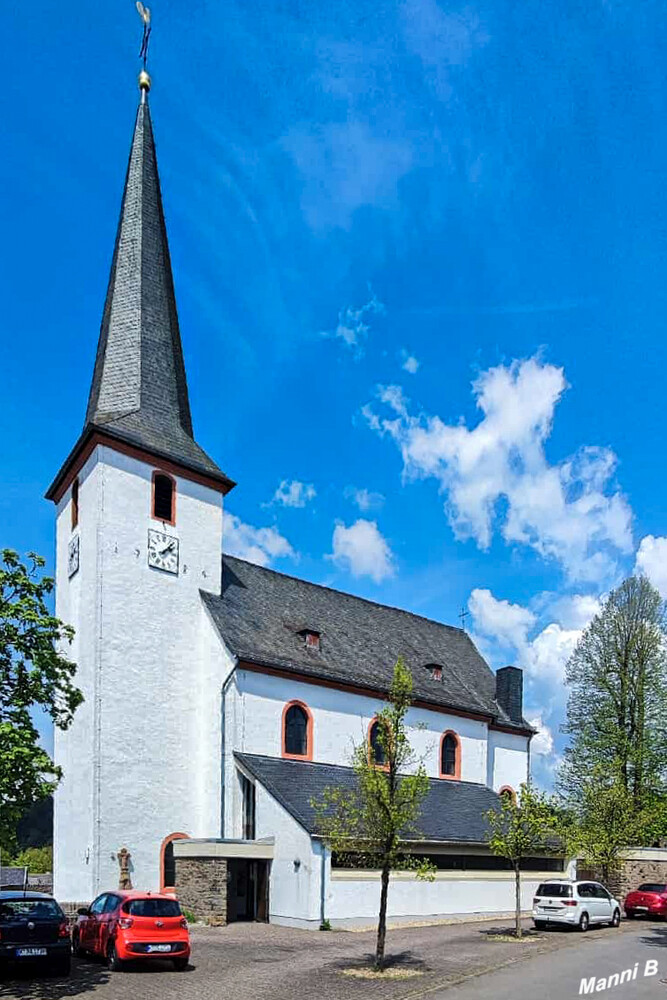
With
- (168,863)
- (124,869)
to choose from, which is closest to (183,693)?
(168,863)

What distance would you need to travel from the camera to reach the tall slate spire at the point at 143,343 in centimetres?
2978

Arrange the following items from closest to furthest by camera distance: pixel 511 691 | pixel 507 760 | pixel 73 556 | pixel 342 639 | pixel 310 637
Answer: pixel 73 556, pixel 310 637, pixel 342 639, pixel 507 760, pixel 511 691

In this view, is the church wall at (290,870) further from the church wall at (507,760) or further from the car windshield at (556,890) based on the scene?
the church wall at (507,760)

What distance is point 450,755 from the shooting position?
36.4 metres

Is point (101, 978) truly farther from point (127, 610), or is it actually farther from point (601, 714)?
point (601, 714)

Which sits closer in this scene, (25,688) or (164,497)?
(25,688)

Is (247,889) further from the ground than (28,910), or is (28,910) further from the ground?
(28,910)

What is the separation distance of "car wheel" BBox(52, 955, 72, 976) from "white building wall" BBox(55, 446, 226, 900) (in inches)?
376

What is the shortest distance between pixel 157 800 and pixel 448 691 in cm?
1482

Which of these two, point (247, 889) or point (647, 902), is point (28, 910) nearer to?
point (247, 889)

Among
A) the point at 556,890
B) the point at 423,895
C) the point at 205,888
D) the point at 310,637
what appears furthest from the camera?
the point at 310,637

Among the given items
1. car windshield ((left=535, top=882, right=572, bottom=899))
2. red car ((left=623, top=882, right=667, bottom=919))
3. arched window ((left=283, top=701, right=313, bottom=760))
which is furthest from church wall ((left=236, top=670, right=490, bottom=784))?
red car ((left=623, top=882, right=667, bottom=919))

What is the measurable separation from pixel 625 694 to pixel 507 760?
21.0 ft

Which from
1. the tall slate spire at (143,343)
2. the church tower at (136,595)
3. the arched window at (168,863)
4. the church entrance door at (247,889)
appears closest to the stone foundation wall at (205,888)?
the church entrance door at (247,889)
